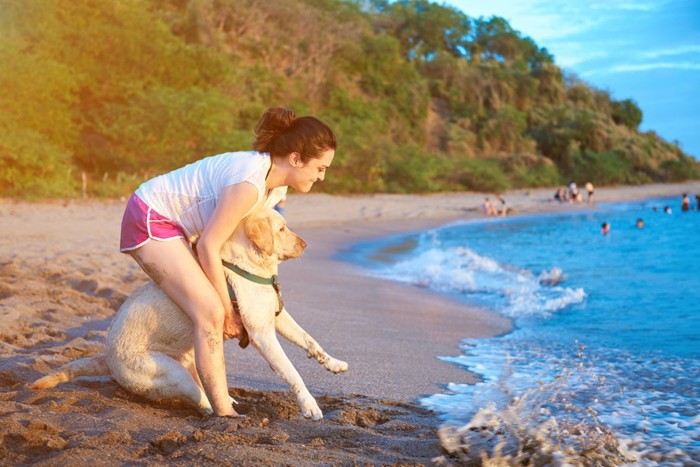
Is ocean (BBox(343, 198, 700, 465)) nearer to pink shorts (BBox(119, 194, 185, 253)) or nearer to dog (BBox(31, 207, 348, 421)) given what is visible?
dog (BBox(31, 207, 348, 421))

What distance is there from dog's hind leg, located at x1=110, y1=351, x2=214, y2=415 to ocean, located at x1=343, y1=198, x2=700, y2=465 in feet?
4.33

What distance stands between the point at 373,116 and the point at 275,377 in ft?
114

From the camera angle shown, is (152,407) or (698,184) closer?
(152,407)

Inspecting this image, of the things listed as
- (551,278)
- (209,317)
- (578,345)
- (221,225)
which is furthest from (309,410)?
(551,278)

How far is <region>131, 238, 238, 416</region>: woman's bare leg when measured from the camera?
333 cm

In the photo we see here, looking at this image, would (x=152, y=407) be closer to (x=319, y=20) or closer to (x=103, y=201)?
(x=103, y=201)

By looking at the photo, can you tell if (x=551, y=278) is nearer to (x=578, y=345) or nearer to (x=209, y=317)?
(x=578, y=345)

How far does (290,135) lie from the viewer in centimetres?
348

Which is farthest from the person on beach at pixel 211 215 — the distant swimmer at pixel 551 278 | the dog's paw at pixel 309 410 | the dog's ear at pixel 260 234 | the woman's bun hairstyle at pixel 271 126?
the distant swimmer at pixel 551 278

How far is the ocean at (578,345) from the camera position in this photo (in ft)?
11.1

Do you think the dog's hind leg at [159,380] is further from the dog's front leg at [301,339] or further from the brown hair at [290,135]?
the brown hair at [290,135]

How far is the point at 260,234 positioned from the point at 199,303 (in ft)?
1.50

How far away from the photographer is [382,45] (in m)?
44.4

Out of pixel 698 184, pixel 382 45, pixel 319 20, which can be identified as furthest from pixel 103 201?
pixel 698 184
